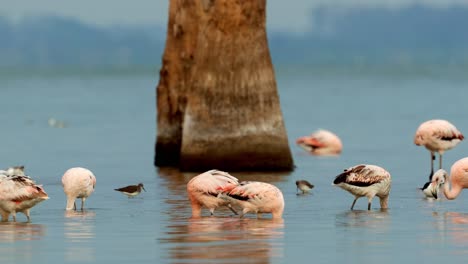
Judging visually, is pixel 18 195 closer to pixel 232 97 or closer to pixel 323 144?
pixel 232 97

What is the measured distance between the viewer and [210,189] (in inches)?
836

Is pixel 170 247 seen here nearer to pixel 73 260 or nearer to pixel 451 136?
pixel 73 260

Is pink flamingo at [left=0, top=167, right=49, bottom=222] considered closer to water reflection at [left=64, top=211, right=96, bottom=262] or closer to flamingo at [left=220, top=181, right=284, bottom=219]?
water reflection at [left=64, top=211, right=96, bottom=262]

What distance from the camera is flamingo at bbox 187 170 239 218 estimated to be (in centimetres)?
2125

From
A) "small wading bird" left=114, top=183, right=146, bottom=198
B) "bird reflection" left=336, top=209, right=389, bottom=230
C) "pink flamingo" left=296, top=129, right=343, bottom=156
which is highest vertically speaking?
"bird reflection" left=336, top=209, right=389, bottom=230

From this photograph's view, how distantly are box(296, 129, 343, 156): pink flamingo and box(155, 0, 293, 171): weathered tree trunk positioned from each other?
763 cm

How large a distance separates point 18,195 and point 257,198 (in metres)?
3.12

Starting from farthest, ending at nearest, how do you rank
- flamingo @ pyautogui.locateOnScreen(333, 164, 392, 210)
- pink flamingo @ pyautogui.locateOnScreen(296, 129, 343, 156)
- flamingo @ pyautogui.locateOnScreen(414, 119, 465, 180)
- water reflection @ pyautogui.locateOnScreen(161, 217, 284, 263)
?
pink flamingo @ pyautogui.locateOnScreen(296, 129, 343, 156) → flamingo @ pyautogui.locateOnScreen(414, 119, 465, 180) → flamingo @ pyautogui.locateOnScreen(333, 164, 392, 210) → water reflection @ pyautogui.locateOnScreen(161, 217, 284, 263)

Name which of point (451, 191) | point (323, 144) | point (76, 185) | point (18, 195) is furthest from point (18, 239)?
point (323, 144)

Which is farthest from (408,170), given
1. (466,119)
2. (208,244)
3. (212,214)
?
(466,119)

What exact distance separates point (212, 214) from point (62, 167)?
37.1ft

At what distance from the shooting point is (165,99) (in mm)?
31359

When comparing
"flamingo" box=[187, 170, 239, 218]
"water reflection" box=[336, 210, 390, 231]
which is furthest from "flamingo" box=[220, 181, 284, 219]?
"water reflection" box=[336, 210, 390, 231]

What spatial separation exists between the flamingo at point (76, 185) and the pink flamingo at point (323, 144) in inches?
568
